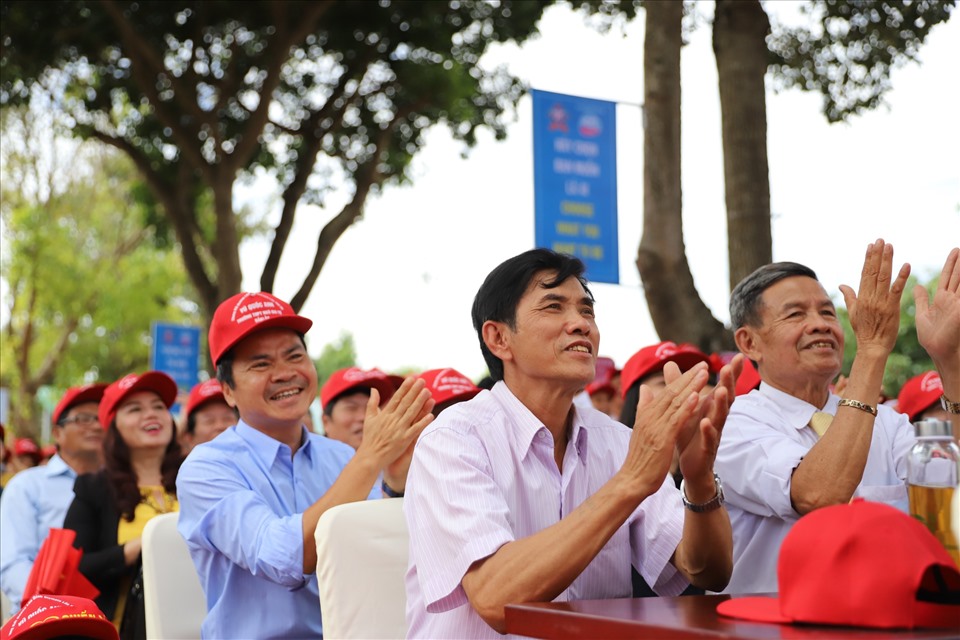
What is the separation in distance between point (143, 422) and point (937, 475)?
175 inches

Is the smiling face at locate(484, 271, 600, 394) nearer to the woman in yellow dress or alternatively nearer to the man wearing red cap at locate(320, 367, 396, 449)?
the woman in yellow dress

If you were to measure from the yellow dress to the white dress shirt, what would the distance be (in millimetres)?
2592

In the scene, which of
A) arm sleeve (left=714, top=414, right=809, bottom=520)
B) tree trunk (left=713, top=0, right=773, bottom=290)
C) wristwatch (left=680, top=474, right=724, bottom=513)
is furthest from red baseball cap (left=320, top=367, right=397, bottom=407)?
wristwatch (left=680, top=474, right=724, bottom=513)

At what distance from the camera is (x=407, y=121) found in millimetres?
16078

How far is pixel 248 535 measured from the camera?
151 inches

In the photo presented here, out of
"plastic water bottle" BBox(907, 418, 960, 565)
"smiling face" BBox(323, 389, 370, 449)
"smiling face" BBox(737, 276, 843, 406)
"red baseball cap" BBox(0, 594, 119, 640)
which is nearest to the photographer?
"plastic water bottle" BBox(907, 418, 960, 565)

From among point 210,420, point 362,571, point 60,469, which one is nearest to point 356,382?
point 210,420

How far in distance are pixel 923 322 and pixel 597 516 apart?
1.50 m

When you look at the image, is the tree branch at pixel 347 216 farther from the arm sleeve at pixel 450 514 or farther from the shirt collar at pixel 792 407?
the arm sleeve at pixel 450 514

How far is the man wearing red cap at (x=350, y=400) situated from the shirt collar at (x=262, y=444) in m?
2.27

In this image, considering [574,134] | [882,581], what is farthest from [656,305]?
[882,581]

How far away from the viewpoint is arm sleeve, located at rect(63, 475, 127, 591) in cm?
529

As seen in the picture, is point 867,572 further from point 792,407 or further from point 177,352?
point 177,352

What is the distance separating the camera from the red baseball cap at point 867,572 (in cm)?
214
